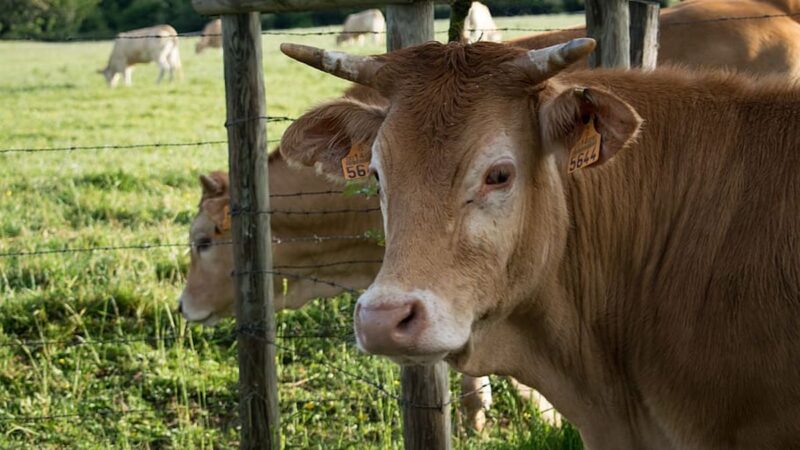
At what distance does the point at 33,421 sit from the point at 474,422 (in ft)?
8.03

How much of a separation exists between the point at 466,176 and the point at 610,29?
1.67 meters

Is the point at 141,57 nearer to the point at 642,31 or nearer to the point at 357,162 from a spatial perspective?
the point at 642,31

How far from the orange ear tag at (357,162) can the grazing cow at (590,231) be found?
0.08 ft

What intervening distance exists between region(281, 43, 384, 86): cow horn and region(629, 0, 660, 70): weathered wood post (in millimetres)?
2122

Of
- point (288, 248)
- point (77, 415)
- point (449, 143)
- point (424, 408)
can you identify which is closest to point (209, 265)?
point (288, 248)

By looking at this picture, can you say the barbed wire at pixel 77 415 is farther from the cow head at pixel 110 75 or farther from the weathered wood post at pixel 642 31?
the cow head at pixel 110 75

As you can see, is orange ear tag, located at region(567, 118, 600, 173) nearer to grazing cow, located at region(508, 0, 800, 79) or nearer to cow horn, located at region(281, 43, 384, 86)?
cow horn, located at region(281, 43, 384, 86)

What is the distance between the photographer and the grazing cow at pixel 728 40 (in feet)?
27.2

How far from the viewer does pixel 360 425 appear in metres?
5.92

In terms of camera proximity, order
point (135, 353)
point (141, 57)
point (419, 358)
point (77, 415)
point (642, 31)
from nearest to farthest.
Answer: point (419, 358), point (642, 31), point (77, 415), point (135, 353), point (141, 57)

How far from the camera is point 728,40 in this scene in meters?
8.44

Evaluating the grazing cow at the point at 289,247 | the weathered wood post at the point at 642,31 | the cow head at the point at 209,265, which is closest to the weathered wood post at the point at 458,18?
the weathered wood post at the point at 642,31

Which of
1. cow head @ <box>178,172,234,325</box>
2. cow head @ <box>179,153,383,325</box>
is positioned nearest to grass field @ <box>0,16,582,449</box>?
cow head @ <box>178,172,234,325</box>

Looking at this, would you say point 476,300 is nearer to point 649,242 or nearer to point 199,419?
point 649,242
